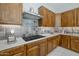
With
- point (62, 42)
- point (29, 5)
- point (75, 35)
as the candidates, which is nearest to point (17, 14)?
point (29, 5)

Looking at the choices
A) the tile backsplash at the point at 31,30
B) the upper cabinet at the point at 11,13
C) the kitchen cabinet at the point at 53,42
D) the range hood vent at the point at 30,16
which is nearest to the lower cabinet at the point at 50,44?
the kitchen cabinet at the point at 53,42

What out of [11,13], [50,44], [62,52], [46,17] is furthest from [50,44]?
[11,13]

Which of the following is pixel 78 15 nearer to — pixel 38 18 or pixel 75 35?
pixel 75 35

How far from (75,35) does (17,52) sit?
0.96 m

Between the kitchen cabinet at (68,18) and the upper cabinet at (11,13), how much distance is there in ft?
2.31

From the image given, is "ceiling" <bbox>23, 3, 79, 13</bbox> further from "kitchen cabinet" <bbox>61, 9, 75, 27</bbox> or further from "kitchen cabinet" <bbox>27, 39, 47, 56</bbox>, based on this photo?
"kitchen cabinet" <bbox>27, 39, 47, 56</bbox>

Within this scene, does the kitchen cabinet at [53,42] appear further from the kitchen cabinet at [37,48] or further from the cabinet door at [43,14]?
the cabinet door at [43,14]

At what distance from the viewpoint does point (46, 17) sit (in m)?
1.80

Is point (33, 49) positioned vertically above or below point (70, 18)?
below

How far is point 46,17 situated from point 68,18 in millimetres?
364

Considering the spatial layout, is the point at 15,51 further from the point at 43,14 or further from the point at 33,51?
the point at 43,14

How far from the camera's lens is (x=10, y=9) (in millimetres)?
1709

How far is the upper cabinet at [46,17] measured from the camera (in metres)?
1.78

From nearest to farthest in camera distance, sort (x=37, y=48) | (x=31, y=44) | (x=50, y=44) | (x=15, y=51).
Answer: (x=15, y=51)
(x=31, y=44)
(x=37, y=48)
(x=50, y=44)
